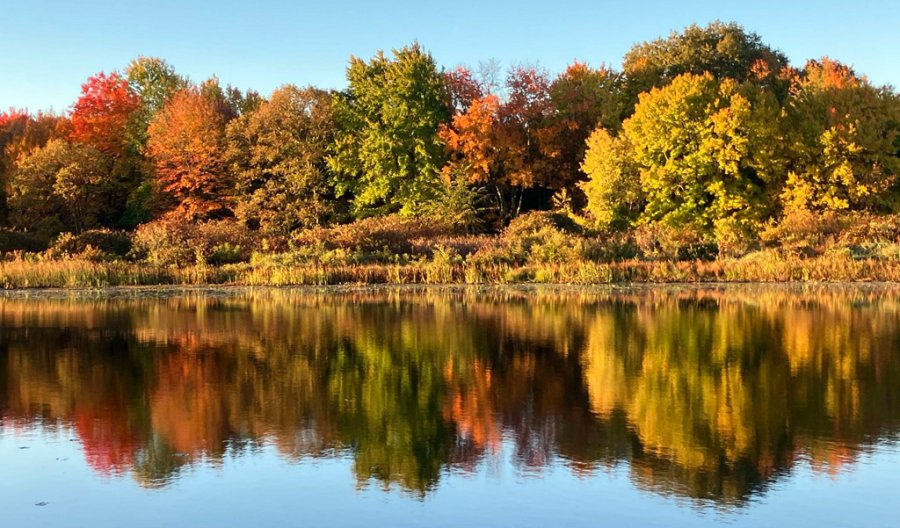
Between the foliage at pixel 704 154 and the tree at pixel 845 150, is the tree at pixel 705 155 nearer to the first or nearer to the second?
the foliage at pixel 704 154

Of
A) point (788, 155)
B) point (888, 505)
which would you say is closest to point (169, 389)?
point (888, 505)

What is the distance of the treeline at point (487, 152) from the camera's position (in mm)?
53844

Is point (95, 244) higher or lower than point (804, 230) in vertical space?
lower

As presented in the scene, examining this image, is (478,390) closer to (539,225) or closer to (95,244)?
(539,225)

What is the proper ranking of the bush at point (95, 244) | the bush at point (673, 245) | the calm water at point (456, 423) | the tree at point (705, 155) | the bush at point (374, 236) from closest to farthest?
the calm water at point (456, 423), the bush at point (673, 245), the bush at point (95, 244), the bush at point (374, 236), the tree at point (705, 155)

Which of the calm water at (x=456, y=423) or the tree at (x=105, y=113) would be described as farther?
the tree at (x=105, y=113)

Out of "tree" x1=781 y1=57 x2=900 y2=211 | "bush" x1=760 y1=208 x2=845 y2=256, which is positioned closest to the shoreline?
"bush" x1=760 y1=208 x2=845 y2=256

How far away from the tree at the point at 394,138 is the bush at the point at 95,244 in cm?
1956

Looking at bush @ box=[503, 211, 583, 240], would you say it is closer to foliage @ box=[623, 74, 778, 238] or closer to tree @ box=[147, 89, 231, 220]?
foliage @ box=[623, 74, 778, 238]

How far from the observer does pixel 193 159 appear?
227 ft

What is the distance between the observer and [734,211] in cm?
5456

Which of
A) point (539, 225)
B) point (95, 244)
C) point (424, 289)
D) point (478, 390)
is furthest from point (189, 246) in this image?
point (478, 390)

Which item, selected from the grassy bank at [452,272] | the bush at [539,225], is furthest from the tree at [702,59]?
the grassy bank at [452,272]

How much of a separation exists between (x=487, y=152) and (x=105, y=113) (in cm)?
3581
